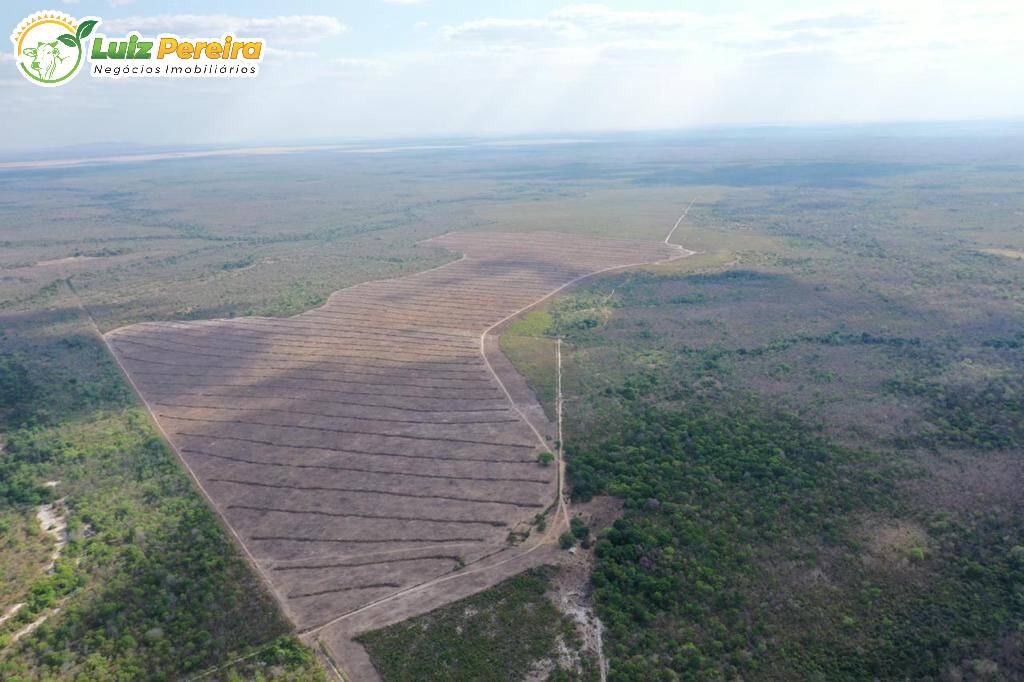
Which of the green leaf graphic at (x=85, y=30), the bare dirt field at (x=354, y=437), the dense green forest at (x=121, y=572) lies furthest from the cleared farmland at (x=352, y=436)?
the green leaf graphic at (x=85, y=30)

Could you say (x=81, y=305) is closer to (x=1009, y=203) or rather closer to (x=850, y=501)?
(x=850, y=501)

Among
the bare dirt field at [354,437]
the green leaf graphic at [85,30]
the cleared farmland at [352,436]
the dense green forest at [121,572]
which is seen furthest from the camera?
the green leaf graphic at [85,30]

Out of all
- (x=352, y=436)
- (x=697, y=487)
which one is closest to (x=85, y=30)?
A: (x=352, y=436)

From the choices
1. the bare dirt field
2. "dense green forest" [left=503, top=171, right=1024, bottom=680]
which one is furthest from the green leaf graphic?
"dense green forest" [left=503, top=171, right=1024, bottom=680]

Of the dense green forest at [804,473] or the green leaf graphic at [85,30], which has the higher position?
the green leaf graphic at [85,30]

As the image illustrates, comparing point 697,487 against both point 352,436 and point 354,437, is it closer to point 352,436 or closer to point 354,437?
point 354,437

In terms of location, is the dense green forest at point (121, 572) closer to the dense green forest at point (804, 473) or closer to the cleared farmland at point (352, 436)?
the cleared farmland at point (352, 436)
